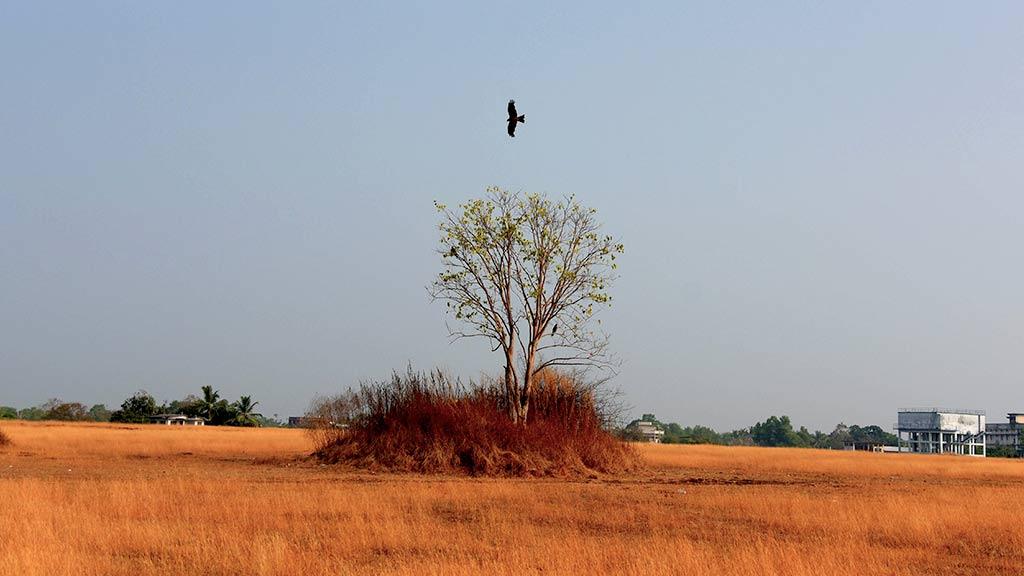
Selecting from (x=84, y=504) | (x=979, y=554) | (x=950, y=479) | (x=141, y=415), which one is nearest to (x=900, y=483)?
(x=950, y=479)

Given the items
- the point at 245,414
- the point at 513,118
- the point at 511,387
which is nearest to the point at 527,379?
the point at 511,387

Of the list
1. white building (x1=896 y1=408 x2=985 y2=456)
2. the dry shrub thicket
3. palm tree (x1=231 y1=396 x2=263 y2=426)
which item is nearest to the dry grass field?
the dry shrub thicket

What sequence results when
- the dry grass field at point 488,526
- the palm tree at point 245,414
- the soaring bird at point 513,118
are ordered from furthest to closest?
the palm tree at point 245,414
the soaring bird at point 513,118
the dry grass field at point 488,526

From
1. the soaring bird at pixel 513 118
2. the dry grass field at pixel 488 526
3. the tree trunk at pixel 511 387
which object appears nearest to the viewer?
the dry grass field at pixel 488 526

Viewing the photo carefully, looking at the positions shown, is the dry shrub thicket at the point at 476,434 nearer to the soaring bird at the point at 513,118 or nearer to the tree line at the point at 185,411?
the soaring bird at the point at 513,118

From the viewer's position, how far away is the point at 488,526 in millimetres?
16359

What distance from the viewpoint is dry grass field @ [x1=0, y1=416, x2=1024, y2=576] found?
41.8 ft

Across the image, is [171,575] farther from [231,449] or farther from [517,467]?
[231,449]

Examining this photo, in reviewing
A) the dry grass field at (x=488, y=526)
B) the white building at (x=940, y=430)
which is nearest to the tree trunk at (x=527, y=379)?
the dry grass field at (x=488, y=526)

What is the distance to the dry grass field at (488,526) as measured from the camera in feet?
41.8

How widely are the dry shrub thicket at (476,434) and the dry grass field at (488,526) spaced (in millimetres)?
2936

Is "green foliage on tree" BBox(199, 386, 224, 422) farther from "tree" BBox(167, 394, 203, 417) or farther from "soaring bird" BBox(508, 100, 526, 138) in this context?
"soaring bird" BBox(508, 100, 526, 138)

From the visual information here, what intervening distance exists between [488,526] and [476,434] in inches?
540

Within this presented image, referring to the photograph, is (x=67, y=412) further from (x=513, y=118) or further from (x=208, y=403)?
(x=513, y=118)
